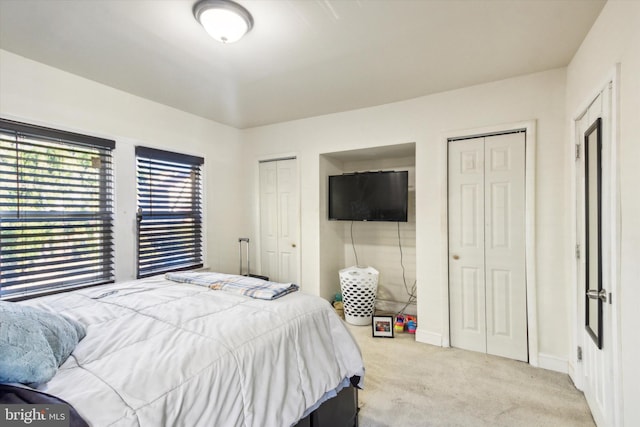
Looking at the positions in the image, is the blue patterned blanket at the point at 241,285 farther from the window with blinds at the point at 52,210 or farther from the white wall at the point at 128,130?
the white wall at the point at 128,130

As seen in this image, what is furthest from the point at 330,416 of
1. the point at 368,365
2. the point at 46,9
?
the point at 46,9

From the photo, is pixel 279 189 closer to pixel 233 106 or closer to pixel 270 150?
pixel 270 150

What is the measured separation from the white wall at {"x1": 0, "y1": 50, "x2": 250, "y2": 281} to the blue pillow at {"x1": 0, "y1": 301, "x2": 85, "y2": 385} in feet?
6.24

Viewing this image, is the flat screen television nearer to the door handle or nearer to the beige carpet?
the beige carpet

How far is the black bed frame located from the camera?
58.2 inches

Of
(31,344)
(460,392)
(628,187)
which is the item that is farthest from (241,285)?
(628,187)

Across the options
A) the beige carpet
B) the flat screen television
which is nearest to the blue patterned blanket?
the beige carpet

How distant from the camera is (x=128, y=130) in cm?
294

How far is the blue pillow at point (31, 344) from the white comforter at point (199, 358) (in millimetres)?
39

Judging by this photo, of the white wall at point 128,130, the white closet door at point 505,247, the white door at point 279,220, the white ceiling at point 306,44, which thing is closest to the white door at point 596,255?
the white closet door at point 505,247

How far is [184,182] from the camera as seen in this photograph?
3.50 meters

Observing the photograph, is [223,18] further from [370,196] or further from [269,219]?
[269,219]

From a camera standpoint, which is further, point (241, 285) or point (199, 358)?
point (241, 285)

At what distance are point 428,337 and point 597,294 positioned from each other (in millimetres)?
1580
